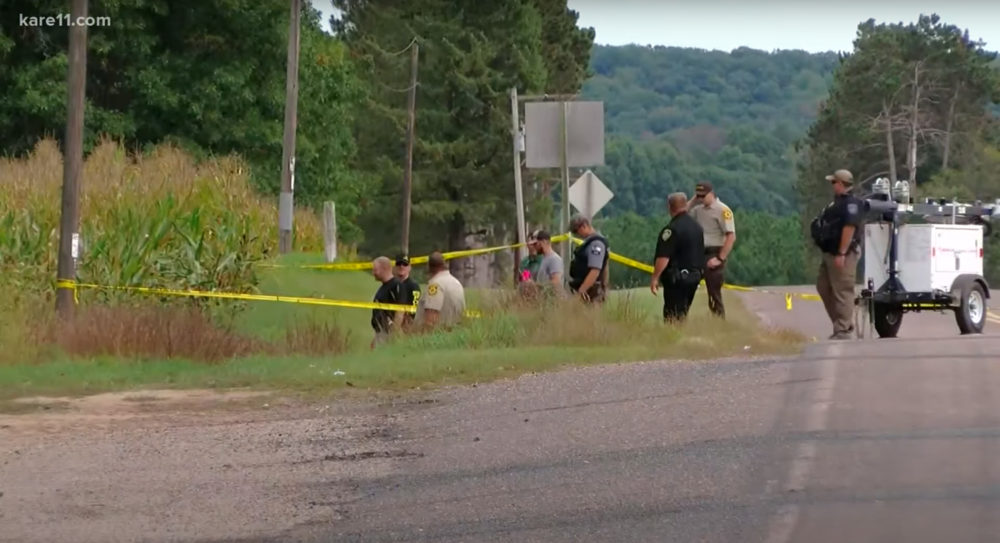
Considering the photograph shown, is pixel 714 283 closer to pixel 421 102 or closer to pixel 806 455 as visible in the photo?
pixel 806 455

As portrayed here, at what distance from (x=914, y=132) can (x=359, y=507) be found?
7422 centimetres

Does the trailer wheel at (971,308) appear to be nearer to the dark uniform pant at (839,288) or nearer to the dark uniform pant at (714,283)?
the dark uniform pant at (839,288)

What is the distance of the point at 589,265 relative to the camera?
1742 cm

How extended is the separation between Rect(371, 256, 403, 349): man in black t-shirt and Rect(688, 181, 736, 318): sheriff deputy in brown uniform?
10.5ft

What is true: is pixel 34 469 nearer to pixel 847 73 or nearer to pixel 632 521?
pixel 632 521

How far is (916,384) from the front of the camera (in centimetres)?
1139

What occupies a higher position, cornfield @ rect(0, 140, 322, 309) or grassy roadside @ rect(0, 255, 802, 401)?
cornfield @ rect(0, 140, 322, 309)

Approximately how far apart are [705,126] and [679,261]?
541 ft

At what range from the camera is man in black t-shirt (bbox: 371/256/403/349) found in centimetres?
1784

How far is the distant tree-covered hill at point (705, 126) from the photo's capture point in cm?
14525

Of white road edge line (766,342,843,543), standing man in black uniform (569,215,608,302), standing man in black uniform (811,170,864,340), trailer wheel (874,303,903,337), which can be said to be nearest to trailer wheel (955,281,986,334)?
trailer wheel (874,303,903,337)

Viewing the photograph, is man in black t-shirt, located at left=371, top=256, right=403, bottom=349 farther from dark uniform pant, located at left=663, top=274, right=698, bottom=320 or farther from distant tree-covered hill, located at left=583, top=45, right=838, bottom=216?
distant tree-covered hill, located at left=583, top=45, right=838, bottom=216

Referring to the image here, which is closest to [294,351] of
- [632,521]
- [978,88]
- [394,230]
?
[632,521]

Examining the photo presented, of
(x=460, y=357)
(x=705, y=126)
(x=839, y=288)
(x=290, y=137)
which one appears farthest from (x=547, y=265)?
(x=705, y=126)
